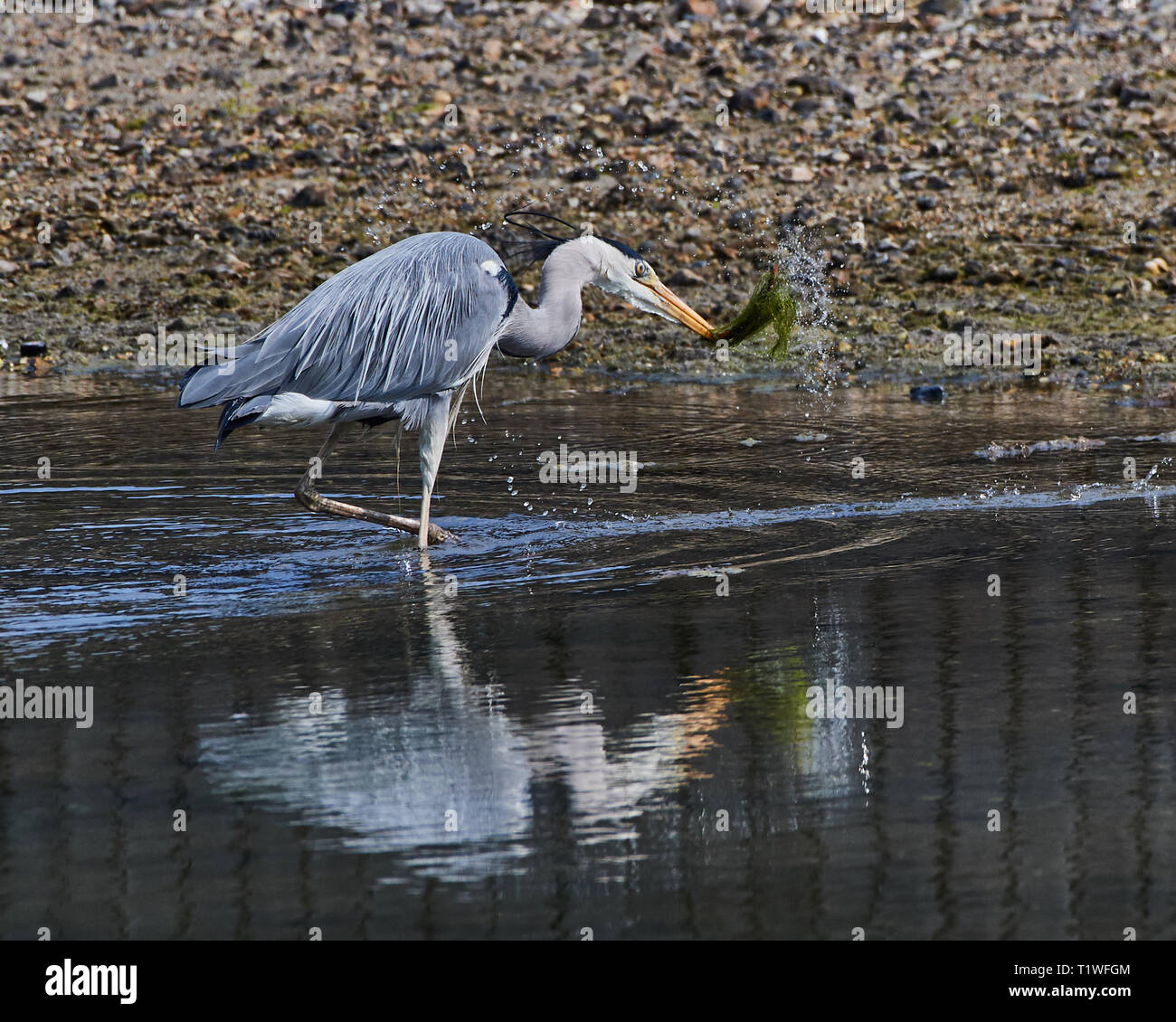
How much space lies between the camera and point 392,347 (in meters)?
8.57

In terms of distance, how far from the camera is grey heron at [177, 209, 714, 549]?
840cm

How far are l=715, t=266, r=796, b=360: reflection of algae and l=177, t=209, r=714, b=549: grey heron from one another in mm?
960

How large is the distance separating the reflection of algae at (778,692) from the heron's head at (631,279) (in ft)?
10.6

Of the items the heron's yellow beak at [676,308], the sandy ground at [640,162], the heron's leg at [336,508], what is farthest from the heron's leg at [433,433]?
the sandy ground at [640,162]

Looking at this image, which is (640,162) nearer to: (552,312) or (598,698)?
(552,312)

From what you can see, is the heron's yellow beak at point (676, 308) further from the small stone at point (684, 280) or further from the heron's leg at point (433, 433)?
the small stone at point (684, 280)

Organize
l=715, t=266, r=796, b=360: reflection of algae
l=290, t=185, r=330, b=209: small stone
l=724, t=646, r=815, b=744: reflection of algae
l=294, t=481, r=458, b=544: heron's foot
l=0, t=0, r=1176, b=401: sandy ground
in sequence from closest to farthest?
l=724, t=646, r=815, b=744: reflection of algae < l=294, t=481, r=458, b=544: heron's foot < l=715, t=266, r=796, b=360: reflection of algae < l=0, t=0, r=1176, b=401: sandy ground < l=290, t=185, r=330, b=209: small stone

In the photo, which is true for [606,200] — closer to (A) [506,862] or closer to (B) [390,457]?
(B) [390,457]

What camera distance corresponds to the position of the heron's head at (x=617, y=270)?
29.8 feet

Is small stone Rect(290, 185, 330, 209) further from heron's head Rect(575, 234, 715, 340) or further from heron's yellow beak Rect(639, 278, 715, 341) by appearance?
heron's yellow beak Rect(639, 278, 715, 341)

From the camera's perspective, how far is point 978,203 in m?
15.7

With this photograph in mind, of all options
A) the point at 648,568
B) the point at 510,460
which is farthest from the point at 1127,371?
the point at 648,568

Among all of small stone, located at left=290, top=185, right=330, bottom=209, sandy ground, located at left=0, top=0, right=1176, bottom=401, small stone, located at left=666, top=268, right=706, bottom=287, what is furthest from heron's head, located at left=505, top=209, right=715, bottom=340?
small stone, located at left=290, top=185, right=330, bottom=209

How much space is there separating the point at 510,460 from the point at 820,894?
20.2 feet
